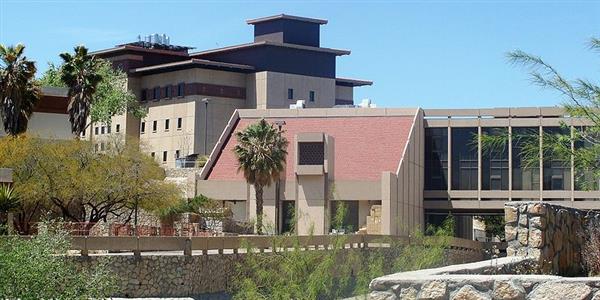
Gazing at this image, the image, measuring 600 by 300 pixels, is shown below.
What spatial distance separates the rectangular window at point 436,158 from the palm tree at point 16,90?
105ft

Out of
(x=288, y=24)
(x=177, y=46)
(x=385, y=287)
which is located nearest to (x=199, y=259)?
(x=385, y=287)

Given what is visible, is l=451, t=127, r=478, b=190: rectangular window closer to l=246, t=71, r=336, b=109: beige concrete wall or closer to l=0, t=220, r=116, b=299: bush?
l=246, t=71, r=336, b=109: beige concrete wall

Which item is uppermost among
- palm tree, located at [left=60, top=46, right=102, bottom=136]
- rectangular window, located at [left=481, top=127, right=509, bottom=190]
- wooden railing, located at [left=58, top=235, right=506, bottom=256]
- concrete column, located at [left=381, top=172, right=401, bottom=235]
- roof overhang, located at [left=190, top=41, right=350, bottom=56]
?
roof overhang, located at [left=190, top=41, right=350, bottom=56]

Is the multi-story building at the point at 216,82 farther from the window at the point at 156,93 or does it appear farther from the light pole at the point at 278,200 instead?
the light pole at the point at 278,200

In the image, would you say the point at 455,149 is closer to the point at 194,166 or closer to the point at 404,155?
the point at 404,155

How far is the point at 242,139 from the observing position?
78.1 meters

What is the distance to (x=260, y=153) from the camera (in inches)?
3093

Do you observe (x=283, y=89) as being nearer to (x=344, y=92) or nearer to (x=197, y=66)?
(x=197, y=66)

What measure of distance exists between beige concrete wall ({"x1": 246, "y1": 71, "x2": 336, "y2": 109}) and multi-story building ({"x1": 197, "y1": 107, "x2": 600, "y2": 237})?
101ft

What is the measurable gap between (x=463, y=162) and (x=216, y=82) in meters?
40.3

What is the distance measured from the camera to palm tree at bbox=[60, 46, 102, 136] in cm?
7394

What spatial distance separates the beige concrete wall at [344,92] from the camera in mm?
138500

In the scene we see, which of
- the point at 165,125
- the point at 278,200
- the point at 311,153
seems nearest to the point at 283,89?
the point at 165,125

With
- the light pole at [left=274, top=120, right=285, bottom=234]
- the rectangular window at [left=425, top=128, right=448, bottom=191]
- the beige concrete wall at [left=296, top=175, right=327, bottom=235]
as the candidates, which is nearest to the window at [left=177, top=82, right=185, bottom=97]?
the rectangular window at [left=425, top=128, right=448, bottom=191]
